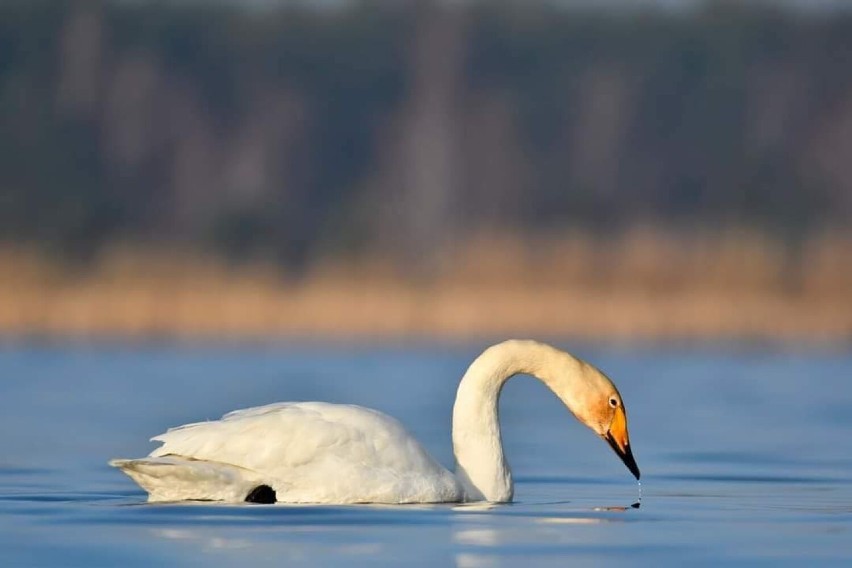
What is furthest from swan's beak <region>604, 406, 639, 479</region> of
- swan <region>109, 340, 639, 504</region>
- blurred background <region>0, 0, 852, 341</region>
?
blurred background <region>0, 0, 852, 341</region>

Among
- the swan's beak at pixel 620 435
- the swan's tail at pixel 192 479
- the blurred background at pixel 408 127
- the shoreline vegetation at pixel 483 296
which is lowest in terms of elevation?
the swan's tail at pixel 192 479

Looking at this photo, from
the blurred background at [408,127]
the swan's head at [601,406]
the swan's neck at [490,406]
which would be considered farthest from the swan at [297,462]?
the blurred background at [408,127]

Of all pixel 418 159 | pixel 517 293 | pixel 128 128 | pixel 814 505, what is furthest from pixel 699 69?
pixel 814 505

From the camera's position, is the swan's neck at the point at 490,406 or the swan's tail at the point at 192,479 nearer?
the swan's tail at the point at 192,479

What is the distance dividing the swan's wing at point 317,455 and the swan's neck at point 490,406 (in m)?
0.36

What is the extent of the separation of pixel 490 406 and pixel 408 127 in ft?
140

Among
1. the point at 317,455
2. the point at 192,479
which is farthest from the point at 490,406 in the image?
the point at 192,479

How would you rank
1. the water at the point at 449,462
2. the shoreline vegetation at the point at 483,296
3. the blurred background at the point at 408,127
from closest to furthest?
the water at the point at 449,462, the shoreline vegetation at the point at 483,296, the blurred background at the point at 408,127

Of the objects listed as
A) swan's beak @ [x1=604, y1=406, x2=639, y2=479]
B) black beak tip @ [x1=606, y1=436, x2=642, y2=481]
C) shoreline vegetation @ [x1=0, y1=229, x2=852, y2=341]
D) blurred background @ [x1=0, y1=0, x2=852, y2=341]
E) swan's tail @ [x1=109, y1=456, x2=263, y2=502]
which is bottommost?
swan's tail @ [x1=109, y1=456, x2=263, y2=502]

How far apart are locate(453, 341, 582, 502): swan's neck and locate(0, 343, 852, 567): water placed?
0.63 ft

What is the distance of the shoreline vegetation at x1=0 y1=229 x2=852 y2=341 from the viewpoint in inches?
934

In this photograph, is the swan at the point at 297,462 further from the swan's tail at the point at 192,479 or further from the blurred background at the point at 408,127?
the blurred background at the point at 408,127

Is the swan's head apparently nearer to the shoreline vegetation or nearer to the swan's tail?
the swan's tail

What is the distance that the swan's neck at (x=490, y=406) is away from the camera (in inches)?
358
